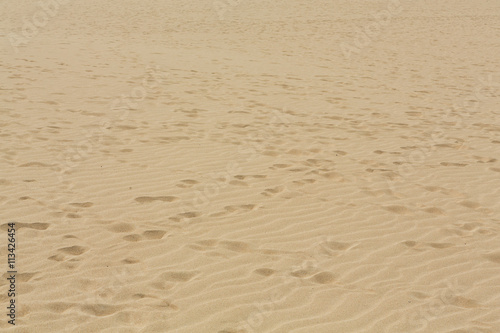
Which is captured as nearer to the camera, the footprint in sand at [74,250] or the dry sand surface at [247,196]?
the dry sand surface at [247,196]

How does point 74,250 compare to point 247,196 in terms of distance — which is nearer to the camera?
point 74,250

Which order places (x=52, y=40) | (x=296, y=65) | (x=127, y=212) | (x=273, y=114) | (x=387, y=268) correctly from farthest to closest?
1. (x=52, y=40)
2. (x=296, y=65)
3. (x=273, y=114)
4. (x=127, y=212)
5. (x=387, y=268)

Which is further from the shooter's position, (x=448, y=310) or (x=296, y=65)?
(x=296, y=65)

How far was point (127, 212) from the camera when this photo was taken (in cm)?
509

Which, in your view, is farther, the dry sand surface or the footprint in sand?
the footprint in sand

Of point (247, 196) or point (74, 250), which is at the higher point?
point (247, 196)

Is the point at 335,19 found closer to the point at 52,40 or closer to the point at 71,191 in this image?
the point at 52,40

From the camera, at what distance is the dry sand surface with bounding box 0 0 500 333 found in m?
3.77

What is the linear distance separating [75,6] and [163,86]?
17699mm

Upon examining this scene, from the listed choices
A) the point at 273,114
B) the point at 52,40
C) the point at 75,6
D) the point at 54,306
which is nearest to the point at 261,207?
the point at 54,306

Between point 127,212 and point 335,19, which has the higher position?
point 335,19

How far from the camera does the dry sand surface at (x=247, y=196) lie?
377 centimetres

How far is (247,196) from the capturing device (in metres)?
5.60

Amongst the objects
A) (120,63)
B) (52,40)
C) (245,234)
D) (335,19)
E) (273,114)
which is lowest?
(245,234)
